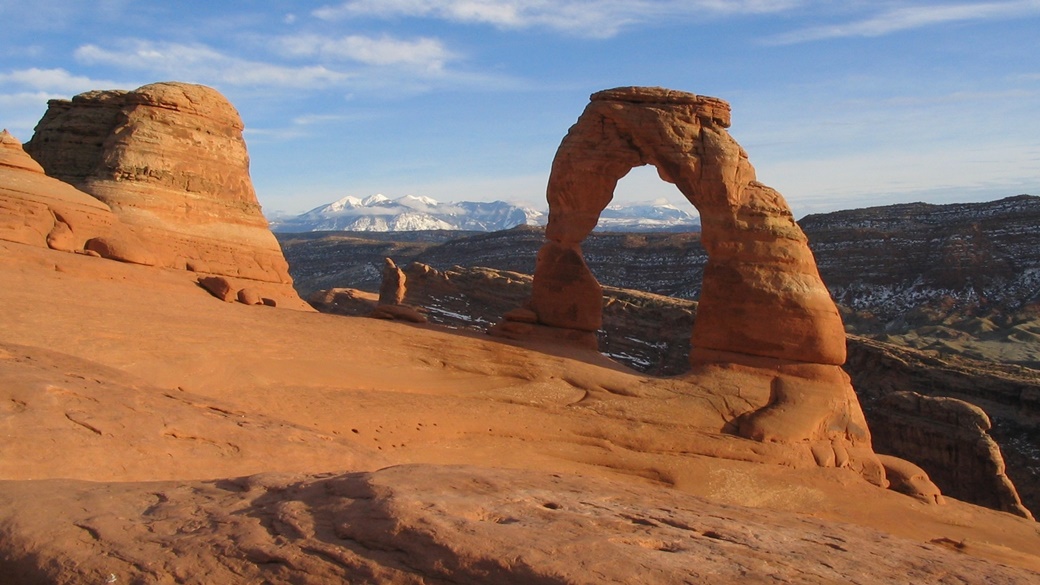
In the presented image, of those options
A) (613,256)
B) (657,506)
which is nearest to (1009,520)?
(657,506)

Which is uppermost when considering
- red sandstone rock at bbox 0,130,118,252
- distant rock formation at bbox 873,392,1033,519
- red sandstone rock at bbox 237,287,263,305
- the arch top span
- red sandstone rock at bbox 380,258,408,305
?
the arch top span

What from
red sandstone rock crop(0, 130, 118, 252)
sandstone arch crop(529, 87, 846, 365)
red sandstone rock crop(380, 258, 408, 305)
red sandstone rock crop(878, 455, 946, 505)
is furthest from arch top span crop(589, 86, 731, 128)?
red sandstone rock crop(380, 258, 408, 305)

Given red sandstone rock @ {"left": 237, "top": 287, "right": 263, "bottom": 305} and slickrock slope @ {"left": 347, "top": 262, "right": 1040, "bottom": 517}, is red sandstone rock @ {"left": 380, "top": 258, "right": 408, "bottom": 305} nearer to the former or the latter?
slickrock slope @ {"left": 347, "top": 262, "right": 1040, "bottom": 517}

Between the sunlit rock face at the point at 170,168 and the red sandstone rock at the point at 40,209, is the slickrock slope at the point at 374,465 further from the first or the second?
the sunlit rock face at the point at 170,168

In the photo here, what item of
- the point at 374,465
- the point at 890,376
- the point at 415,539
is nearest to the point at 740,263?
the point at 374,465

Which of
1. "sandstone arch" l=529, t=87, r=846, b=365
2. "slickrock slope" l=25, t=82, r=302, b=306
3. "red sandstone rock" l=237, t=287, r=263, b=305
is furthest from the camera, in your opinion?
"slickrock slope" l=25, t=82, r=302, b=306

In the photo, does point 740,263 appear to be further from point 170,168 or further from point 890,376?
point 890,376
